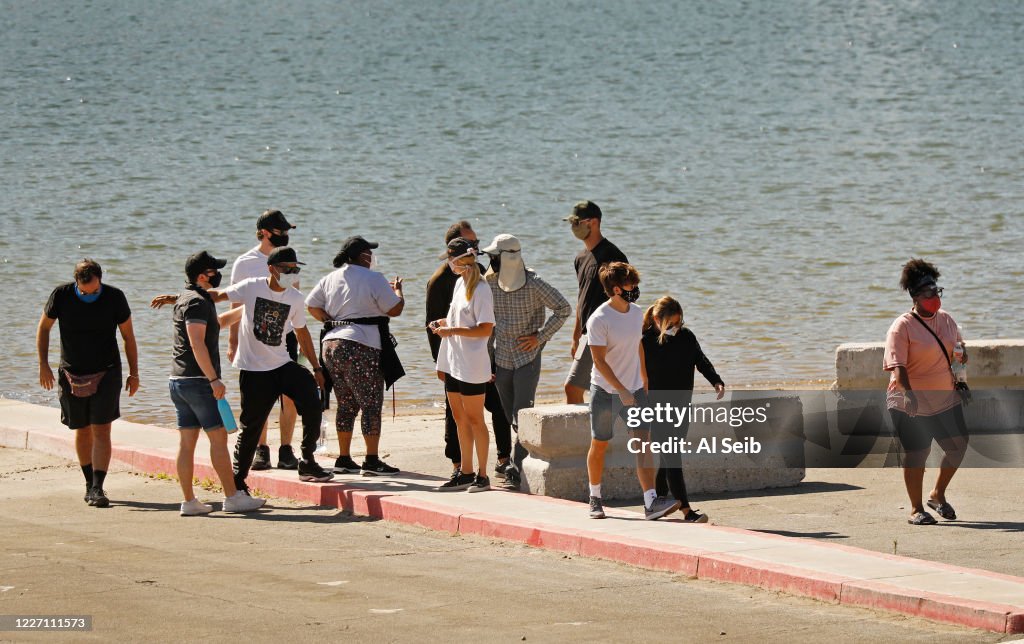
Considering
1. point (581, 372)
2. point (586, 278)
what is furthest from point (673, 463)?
point (586, 278)

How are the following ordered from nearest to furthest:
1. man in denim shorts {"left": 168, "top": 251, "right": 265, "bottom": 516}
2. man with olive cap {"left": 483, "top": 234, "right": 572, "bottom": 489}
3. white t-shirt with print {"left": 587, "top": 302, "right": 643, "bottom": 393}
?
white t-shirt with print {"left": 587, "top": 302, "right": 643, "bottom": 393} < man in denim shorts {"left": 168, "top": 251, "right": 265, "bottom": 516} < man with olive cap {"left": 483, "top": 234, "right": 572, "bottom": 489}

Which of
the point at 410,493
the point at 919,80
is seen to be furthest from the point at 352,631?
the point at 919,80

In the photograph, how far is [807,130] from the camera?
148 ft

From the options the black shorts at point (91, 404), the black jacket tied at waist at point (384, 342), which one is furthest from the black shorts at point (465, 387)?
the black shorts at point (91, 404)

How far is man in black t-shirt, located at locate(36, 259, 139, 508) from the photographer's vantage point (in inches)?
431

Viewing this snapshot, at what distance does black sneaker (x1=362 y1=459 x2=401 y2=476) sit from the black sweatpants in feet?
2.24

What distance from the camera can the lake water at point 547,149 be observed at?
82.3ft

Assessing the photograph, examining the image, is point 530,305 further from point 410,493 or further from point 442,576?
point 442,576

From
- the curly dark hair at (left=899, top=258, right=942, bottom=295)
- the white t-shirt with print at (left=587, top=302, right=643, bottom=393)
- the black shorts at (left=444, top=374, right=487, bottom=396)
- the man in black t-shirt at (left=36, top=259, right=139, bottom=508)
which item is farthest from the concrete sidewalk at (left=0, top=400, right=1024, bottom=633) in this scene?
the curly dark hair at (left=899, top=258, right=942, bottom=295)

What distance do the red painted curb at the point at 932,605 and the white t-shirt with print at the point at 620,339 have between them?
2.34 m

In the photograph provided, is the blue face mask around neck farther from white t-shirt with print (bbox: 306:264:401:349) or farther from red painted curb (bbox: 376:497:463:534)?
red painted curb (bbox: 376:497:463:534)

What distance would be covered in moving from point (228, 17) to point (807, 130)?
29.5 meters

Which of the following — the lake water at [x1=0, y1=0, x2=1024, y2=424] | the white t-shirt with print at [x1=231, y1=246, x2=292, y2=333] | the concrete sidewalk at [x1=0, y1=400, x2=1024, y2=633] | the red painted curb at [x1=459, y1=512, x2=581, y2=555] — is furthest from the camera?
the lake water at [x1=0, y1=0, x2=1024, y2=424]

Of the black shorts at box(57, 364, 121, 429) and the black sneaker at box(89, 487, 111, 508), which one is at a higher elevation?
the black shorts at box(57, 364, 121, 429)
